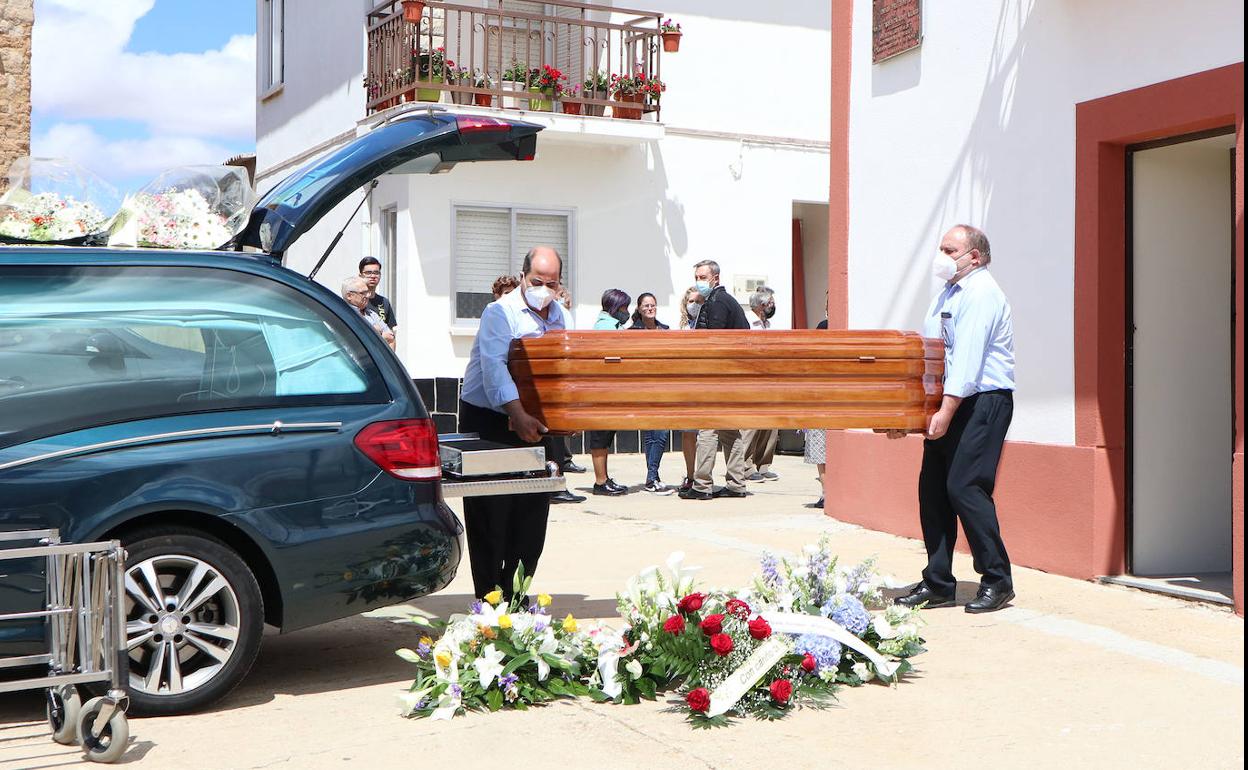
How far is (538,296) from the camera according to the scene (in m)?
6.67

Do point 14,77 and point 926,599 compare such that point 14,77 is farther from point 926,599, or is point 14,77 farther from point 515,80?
point 926,599

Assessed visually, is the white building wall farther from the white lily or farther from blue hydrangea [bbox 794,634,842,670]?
the white lily

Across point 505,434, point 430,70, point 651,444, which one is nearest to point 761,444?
point 651,444

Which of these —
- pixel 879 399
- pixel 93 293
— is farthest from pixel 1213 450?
→ pixel 93 293

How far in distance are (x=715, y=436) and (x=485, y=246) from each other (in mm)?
6582

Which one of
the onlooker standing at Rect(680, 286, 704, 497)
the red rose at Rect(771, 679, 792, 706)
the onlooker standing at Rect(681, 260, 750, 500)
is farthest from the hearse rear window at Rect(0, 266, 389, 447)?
the onlooker standing at Rect(680, 286, 704, 497)

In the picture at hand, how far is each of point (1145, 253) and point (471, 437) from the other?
4047 mm

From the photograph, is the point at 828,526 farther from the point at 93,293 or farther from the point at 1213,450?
the point at 93,293

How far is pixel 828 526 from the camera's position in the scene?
10500mm

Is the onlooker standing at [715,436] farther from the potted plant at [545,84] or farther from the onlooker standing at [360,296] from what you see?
the potted plant at [545,84]

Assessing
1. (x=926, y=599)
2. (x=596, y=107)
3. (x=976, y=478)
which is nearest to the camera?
(x=976, y=478)

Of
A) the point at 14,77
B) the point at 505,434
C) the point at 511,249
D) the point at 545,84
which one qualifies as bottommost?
the point at 505,434

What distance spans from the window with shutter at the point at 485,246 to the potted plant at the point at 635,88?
5.58ft

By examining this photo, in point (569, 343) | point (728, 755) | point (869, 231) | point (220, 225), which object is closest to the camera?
point (728, 755)
